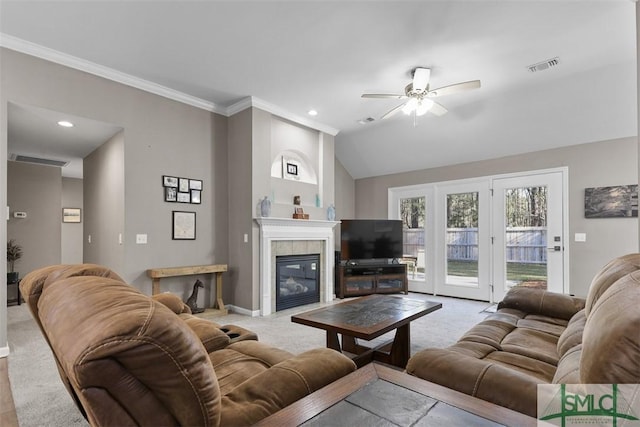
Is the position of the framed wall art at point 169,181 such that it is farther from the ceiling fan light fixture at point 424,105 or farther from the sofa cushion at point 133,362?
the sofa cushion at point 133,362

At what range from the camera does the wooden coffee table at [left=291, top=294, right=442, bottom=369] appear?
232cm

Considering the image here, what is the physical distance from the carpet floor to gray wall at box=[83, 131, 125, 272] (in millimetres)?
1076

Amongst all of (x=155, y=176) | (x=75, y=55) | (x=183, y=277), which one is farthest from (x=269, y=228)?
(x=75, y=55)

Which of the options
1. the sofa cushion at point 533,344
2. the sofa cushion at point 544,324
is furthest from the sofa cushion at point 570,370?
the sofa cushion at point 544,324

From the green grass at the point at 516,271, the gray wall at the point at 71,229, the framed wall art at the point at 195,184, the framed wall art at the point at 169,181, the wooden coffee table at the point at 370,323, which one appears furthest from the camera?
the gray wall at the point at 71,229

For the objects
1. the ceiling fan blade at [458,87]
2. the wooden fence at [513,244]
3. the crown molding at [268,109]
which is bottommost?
the wooden fence at [513,244]

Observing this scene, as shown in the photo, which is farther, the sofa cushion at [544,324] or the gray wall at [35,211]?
the gray wall at [35,211]

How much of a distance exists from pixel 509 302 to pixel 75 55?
4756mm

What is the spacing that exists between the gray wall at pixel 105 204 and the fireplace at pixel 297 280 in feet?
6.59

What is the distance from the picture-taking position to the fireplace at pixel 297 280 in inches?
187

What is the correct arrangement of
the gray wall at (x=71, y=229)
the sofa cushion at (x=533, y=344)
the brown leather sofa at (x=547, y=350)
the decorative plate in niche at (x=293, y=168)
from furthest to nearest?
the gray wall at (x=71, y=229) → the decorative plate in niche at (x=293, y=168) → the sofa cushion at (x=533, y=344) → the brown leather sofa at (x=547, y=350)

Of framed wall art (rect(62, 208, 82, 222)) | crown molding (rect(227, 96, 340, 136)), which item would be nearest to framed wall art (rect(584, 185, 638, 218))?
crown molding (rect(227, 96, 340, 136))

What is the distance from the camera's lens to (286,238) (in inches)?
190

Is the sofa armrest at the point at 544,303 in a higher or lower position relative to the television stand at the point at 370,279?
higher
